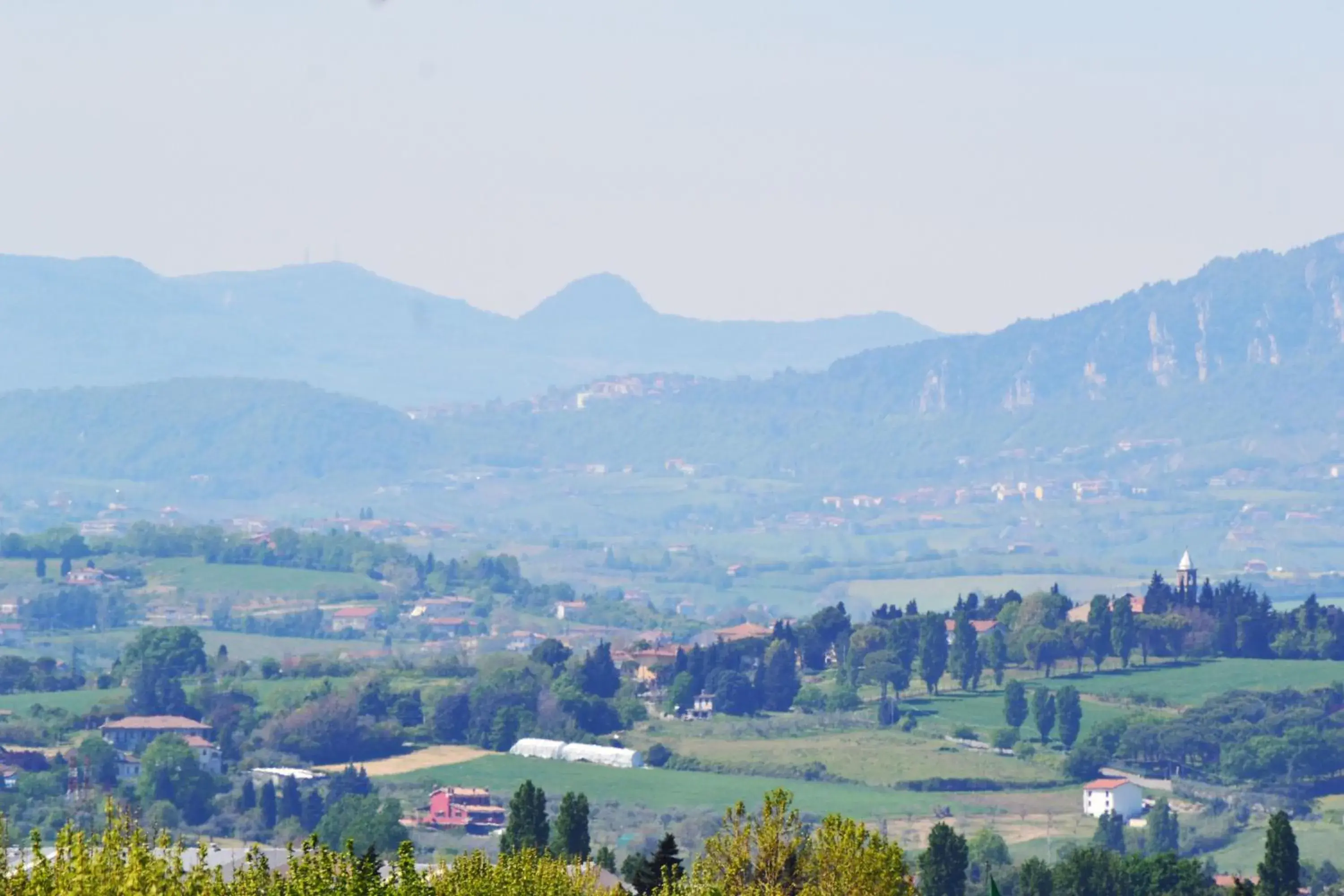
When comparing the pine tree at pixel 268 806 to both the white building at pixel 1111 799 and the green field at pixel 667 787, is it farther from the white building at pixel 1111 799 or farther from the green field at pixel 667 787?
the white building at pixel 1111 799

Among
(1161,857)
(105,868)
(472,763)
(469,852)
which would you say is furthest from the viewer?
(472,763)

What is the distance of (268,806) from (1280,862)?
7663 cm

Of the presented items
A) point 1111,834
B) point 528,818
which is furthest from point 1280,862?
point 1111,834

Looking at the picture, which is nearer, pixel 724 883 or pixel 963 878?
pixel 724 883

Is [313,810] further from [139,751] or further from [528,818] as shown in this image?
[528,818]

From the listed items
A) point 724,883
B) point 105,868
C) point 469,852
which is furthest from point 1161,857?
point 105,868

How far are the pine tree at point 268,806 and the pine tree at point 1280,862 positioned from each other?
74112 mm

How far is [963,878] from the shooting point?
114 m

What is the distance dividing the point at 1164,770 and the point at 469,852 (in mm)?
67821

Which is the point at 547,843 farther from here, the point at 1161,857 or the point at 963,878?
the point at 1161,857

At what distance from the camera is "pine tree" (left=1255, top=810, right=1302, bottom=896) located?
109500 mm

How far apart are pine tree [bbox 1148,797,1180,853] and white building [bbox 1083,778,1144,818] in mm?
6659

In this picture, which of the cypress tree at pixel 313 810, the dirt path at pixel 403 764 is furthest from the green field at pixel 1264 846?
the dirt path at pixel 403 764

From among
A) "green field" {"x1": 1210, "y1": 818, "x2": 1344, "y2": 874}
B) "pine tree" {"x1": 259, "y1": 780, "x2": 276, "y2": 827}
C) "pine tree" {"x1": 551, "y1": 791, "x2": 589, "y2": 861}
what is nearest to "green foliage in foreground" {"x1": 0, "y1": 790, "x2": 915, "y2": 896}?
"pine tree" {"x1": 551, "y1": 791, "x2": 589, "y2": 861}
